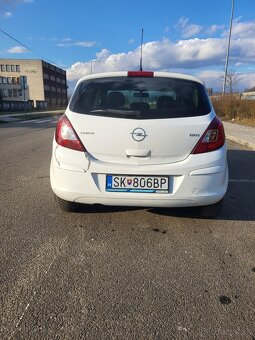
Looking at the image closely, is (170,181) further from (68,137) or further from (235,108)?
(235,108)

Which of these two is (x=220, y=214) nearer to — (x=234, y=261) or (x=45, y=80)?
(x=234, y=261)

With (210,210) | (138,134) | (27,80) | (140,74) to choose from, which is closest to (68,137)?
(138,134)

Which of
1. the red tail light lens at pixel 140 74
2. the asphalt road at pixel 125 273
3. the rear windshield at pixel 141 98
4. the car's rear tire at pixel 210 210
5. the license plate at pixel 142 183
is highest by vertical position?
the red tail light lens at pixel 140 74

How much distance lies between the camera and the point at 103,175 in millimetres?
3348

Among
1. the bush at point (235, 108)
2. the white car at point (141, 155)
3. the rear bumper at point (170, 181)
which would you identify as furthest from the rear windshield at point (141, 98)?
the bush at point (235, 108)

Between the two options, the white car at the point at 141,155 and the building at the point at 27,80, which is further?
the building at the point at 27,80

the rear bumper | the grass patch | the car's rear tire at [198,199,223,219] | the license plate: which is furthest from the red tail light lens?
the grass patch

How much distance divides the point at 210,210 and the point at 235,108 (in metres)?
21.2

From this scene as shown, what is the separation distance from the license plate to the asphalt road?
20.1 inches

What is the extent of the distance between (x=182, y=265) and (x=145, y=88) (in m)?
1.87

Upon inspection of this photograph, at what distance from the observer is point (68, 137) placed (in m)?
3.39

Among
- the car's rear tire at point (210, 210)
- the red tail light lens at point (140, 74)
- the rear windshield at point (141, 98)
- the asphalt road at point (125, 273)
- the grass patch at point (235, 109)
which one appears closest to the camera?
the asphalt road at point (125, 273)

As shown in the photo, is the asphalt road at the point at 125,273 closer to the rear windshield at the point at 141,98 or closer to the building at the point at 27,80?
the rear windshield at the point at 141,98

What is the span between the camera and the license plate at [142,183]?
3.33m
